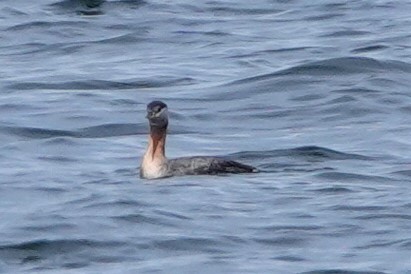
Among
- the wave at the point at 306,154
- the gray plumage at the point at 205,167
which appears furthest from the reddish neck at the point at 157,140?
A: the wave at the point at 306,154

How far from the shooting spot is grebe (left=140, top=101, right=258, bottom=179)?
18.3m

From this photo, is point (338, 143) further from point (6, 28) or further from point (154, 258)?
point (6, 28)

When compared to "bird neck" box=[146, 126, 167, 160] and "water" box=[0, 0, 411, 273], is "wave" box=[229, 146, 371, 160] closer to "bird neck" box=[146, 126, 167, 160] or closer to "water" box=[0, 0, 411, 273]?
"water" box=[0, 0, 411, 273]

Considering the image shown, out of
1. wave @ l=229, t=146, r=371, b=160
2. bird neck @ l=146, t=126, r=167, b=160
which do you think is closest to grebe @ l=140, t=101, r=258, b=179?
bird neck @ l=146, t=126, r=167, b=160

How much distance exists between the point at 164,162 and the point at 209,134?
2.67m

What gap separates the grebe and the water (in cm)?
10

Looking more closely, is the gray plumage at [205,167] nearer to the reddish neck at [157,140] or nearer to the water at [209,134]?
the water at [209,134]

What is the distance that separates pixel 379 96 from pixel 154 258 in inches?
340

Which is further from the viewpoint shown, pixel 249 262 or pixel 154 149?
pixel 154 149

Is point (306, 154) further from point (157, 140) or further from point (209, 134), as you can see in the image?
point (209, 134)

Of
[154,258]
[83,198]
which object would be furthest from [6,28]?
[154,258]

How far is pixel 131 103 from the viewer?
2339cm

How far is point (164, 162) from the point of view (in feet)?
61.5

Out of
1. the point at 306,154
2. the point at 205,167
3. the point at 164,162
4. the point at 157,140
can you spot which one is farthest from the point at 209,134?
the point at 205,167
